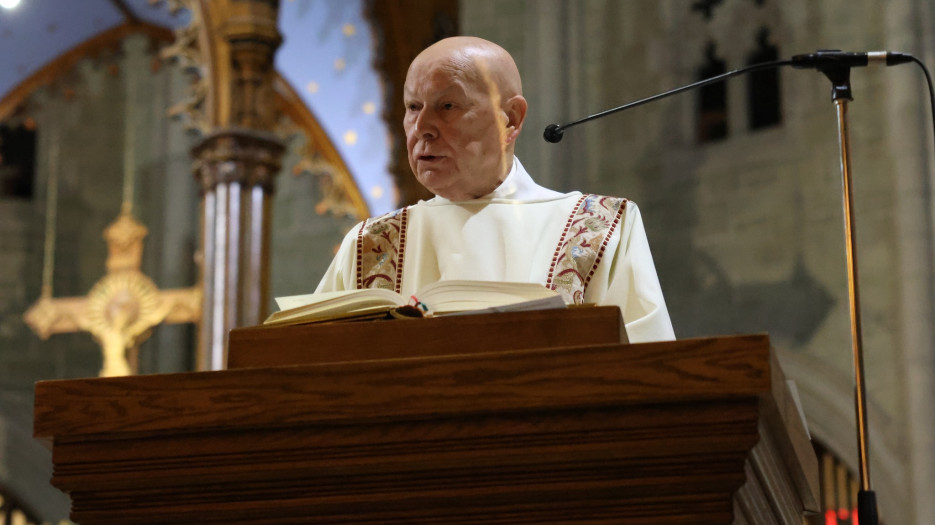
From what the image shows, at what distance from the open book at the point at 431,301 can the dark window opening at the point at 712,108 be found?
640 centimetres

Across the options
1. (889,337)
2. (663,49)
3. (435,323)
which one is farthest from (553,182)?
(435,323)

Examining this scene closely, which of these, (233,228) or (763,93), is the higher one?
(763,93)

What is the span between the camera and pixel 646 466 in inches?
67.1

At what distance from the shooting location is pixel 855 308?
2.32 metres

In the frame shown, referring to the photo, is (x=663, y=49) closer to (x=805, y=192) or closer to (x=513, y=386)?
(x=805, y=192)

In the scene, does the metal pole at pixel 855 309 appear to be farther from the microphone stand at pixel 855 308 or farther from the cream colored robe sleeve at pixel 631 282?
the cream colored robe sleeve at pixel 631 282

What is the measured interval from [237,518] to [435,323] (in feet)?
1.16

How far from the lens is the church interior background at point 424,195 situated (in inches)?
267

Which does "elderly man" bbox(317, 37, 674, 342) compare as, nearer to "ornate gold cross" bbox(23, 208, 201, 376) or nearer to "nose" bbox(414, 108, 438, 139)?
"nose" bbox(414, 108, 438, 139)

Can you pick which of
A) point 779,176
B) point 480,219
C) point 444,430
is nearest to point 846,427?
point 779,176

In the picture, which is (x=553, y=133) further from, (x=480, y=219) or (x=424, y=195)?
(x=424, y=195)

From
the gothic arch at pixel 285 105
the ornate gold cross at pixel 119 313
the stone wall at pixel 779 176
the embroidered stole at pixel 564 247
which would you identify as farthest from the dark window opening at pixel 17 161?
the embroidered stole at pixel 564 247

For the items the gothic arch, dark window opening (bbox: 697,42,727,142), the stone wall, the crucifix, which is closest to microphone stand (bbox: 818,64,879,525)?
the stone wall

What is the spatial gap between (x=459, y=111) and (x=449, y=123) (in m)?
0.03
